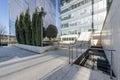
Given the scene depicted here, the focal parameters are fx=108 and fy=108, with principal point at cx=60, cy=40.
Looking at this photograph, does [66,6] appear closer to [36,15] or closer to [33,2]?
[33,2]

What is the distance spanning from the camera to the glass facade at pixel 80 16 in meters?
23.7

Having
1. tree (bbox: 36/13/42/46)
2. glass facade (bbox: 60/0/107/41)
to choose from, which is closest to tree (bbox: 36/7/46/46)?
tree (bbox: 36/13/42/46)

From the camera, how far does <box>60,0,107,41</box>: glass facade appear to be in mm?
23734

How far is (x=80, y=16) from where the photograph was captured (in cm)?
2845

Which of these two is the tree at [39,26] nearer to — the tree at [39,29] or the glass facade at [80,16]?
the tree at [39,29]

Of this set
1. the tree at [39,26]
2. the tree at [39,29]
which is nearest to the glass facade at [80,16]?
the tree at [39,26]

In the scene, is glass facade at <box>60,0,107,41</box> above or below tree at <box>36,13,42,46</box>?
above

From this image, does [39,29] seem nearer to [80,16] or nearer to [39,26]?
[39,26]

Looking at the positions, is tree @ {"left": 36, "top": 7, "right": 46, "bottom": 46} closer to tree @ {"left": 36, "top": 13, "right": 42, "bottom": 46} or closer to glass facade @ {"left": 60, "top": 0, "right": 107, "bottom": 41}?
tree @ {"left": 36, "top": 13, "right": 42, "bottom": 46}

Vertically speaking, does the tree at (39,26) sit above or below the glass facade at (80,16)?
below

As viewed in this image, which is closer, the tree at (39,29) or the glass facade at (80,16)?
the tree at (39,29)

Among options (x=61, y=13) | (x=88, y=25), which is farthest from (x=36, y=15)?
(x=61, y=13)

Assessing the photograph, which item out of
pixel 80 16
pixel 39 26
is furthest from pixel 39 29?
pixel 80 16

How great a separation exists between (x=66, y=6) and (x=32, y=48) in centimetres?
2570
